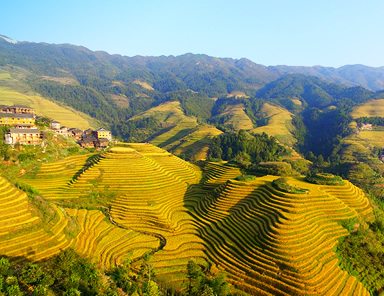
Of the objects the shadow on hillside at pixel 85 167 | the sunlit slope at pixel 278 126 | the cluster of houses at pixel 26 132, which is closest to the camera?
the shadow on hillside at pixel 85 167

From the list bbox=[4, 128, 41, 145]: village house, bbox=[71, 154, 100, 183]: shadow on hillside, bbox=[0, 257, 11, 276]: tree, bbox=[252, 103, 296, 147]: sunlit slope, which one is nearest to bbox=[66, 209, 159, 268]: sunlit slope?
bbox=[0, 257, 11, 276]: tree

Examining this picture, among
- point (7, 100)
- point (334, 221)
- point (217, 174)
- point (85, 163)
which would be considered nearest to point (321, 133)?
point (217, 174)

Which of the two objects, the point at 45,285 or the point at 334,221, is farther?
the point at 334,221

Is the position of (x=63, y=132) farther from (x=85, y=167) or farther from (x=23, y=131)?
(x=85, y=167)

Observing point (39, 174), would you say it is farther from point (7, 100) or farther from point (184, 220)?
point (7, 100)

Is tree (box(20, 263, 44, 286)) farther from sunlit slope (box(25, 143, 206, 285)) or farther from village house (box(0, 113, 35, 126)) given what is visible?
village house (box(0, 113, 35, 126))

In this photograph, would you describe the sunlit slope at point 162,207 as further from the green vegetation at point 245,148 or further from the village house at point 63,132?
the green vegetation at point 245,148

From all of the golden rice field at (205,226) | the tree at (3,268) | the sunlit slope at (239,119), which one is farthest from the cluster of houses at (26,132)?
the sunlit slope at (239,119)
